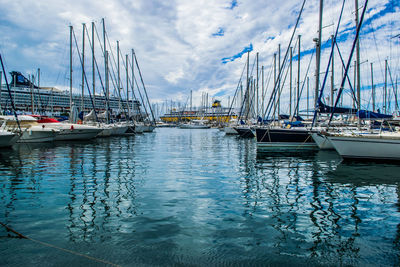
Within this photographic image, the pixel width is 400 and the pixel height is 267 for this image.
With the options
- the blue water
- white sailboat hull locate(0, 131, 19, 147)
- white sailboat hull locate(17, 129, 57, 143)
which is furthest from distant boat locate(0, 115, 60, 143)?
the blue water

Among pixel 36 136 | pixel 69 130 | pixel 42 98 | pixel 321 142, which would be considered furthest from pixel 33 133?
pixel 42 98

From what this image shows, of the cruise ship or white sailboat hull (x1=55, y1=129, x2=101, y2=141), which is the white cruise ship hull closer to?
white sailboat hull (x1=55, y1=129, x2=101, y2=141)

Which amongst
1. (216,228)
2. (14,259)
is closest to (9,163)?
(14,259)

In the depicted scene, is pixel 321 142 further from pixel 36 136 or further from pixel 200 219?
pixel 36 136

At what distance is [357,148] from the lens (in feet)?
47.3

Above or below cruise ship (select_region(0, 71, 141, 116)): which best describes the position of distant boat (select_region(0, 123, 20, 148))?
below

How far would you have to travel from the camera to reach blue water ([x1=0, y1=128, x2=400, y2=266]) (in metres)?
4.10

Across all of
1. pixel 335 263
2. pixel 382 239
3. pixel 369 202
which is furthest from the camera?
pixel 369 202

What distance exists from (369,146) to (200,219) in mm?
12428

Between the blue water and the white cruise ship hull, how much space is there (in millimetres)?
3697

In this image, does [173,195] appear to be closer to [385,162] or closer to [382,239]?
[382,239]

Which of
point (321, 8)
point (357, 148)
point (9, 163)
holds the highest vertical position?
point (321, 8)

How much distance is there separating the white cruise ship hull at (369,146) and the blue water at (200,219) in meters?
3.70

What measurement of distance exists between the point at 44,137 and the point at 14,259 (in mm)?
24090
